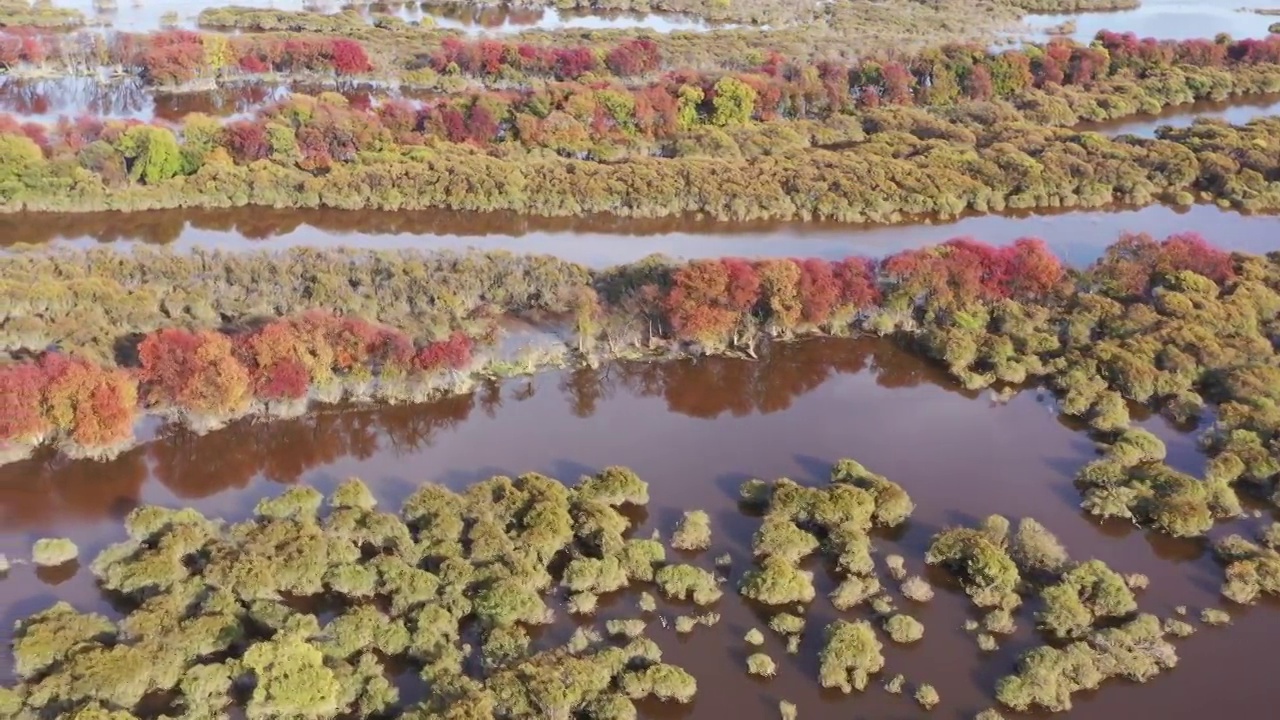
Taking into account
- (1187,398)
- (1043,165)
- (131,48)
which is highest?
(131,48)

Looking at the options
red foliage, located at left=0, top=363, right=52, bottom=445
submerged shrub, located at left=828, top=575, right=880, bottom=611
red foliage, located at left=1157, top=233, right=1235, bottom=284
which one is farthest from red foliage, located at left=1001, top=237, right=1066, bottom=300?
red foliage, located at left=0, top=363, right=52, bottom=445

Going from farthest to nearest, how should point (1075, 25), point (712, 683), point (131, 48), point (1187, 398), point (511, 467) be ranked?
point (1075, 25)
point (131, 48)
point (1187, 398)
point (511, 467)
point (712, 683)

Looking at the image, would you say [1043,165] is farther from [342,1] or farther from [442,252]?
[342,1]

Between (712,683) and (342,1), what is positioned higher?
(342,1)

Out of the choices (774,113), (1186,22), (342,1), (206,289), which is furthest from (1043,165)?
(342,1)

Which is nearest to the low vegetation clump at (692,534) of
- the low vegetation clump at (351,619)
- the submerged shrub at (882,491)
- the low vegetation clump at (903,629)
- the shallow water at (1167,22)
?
the low vegetation clump at (351,619)

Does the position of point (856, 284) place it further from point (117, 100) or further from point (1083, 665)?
point (117, 100)
